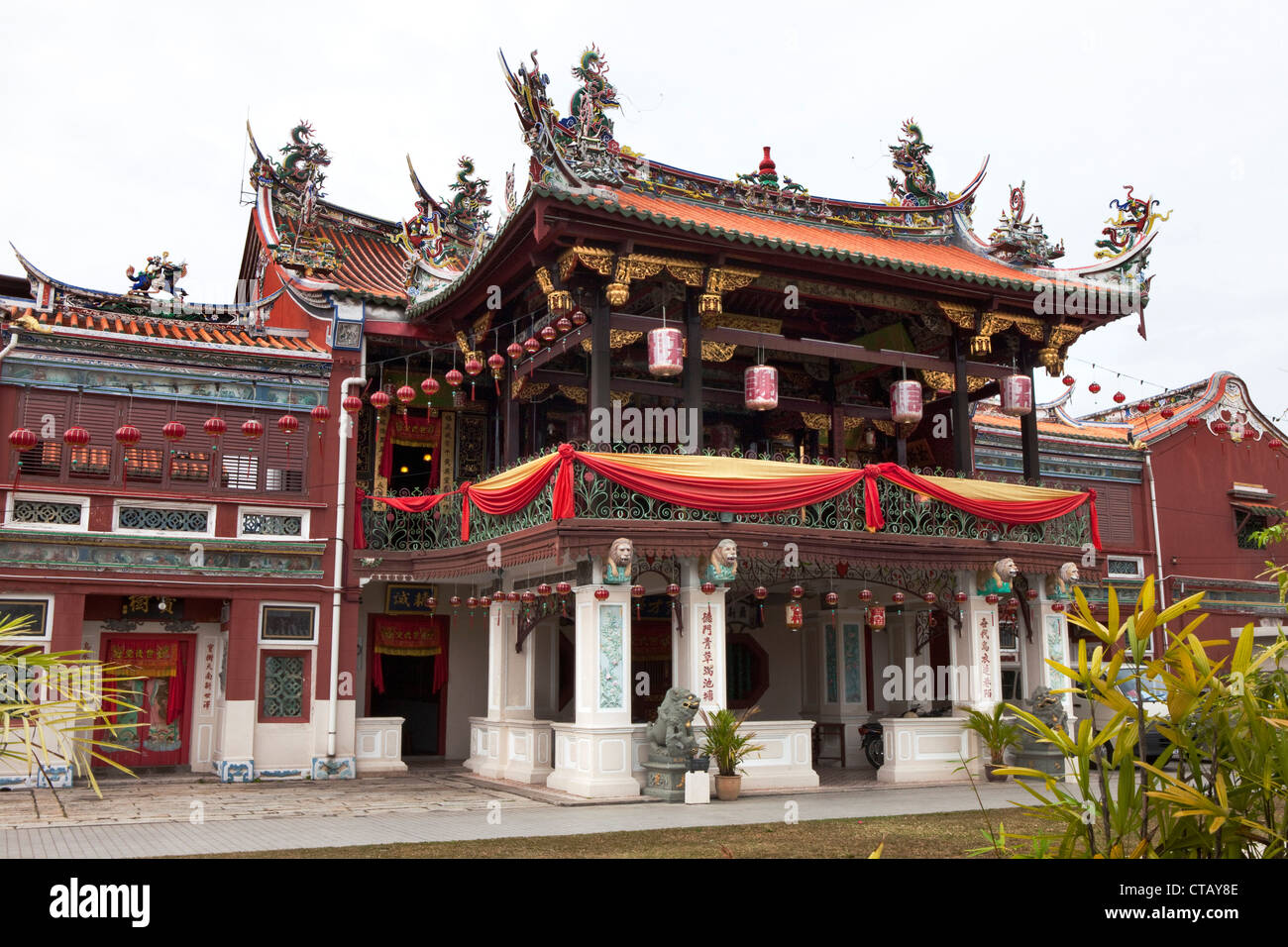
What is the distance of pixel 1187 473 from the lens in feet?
84.0

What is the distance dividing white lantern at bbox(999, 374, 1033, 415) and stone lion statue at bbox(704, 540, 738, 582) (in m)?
5.67

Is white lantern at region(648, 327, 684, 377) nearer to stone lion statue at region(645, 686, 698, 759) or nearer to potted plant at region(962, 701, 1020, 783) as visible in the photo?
stone lion statue at region(645, 686, 698, 759)

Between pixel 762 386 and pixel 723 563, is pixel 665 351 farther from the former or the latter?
pixel 723 563

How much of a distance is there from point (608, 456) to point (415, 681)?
26.5 ft

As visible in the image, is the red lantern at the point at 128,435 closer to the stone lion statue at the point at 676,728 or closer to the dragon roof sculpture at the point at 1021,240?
the stone lion statue at the point at 676,728

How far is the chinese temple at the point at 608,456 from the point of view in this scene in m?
14.3

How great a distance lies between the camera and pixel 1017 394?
56.0ft

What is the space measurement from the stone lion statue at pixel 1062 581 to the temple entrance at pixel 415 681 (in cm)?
1026

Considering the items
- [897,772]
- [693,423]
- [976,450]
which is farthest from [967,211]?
[897,772]

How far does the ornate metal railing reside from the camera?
14.0m

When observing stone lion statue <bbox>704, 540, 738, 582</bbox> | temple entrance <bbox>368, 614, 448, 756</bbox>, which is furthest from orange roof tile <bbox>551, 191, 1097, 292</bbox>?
temple entrance <bbox>368, 614, 448, 756</bbox>

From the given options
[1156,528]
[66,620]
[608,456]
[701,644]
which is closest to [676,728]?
[701,644]

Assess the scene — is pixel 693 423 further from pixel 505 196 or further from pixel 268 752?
pixel 268 752

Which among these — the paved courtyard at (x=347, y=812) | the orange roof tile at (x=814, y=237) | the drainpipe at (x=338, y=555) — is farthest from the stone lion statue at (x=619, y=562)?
the drainpipe at (x=338, y=555)
